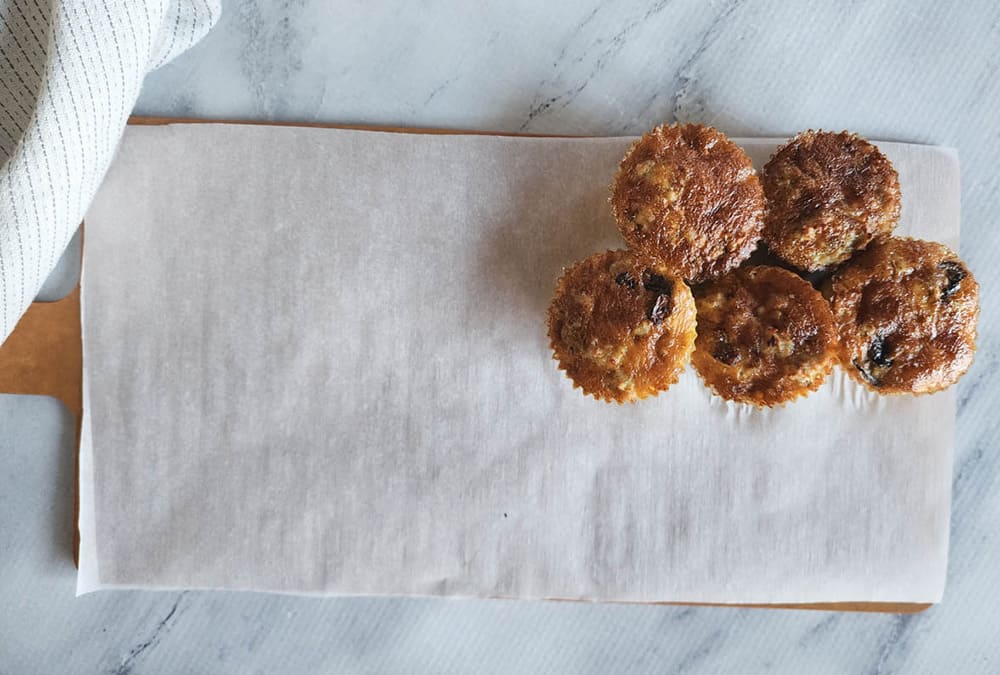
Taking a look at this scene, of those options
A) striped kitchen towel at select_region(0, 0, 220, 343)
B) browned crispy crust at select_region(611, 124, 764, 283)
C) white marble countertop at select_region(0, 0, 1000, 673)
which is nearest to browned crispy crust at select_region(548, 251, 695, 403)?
browned crispy crust at select_region(611, 124, 764, 283)

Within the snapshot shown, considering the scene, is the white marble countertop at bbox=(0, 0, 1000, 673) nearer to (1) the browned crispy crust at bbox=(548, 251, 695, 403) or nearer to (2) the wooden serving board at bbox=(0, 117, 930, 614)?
(2) the wooden serving board at bbox=(0, 117, 930, 614)

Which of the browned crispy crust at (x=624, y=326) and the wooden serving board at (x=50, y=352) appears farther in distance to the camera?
the wooden serving board at (x=50, y=352)

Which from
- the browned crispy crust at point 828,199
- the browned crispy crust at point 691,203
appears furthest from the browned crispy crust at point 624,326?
the browned crispy crust at point 828,199

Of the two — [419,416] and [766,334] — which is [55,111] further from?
[766,334]

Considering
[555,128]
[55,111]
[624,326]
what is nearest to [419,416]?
[624,326]

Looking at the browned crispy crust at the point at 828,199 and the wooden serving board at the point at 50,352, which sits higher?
the browned crispy crust at the point at 828,199

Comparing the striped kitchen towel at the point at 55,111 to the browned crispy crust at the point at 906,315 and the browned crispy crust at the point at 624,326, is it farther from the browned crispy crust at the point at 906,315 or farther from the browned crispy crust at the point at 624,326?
the browned crispy crust at the point at 906,315

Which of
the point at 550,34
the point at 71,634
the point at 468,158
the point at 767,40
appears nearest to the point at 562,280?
the point at 468,158
